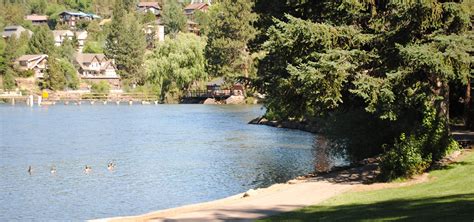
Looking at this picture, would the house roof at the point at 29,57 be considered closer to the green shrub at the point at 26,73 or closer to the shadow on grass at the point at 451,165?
the green shrub at the point at 26,73

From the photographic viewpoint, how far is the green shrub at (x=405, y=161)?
21.5m

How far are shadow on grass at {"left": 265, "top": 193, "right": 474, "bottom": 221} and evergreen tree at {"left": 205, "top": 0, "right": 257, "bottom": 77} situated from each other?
90791mm

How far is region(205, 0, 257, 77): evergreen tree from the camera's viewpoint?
109 metres

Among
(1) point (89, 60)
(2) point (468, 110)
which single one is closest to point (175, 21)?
(1) point (89, 60)

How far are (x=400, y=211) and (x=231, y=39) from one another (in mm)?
96520

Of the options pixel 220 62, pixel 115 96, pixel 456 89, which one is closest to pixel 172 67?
pixel 220 62

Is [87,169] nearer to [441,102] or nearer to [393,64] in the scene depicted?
[393,64]

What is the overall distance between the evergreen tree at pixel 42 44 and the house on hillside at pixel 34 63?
11.7 ft

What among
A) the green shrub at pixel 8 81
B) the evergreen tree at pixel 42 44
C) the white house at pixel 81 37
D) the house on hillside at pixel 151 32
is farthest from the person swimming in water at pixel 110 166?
the white house at pixel 81 37

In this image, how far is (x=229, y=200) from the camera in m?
21.4

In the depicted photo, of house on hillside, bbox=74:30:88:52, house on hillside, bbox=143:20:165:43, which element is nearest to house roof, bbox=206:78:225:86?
house on hillside, bbox=143:20:165:43

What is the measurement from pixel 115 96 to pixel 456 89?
A: 9322cm

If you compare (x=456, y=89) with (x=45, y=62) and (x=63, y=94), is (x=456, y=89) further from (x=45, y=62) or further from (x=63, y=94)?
(x=45, y=62)

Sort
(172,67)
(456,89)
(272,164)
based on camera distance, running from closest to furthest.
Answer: (272,164) → (456,89) → (172,67)
